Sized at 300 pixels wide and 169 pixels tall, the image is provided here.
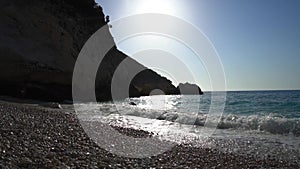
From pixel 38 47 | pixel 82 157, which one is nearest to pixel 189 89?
pixel 38 47

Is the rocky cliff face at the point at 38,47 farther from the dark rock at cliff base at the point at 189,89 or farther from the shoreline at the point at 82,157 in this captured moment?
the dark rock at cliff base at the point at 189,89

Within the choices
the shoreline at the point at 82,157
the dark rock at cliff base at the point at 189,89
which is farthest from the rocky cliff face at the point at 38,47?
the dark rock at cliff base at the point at 189,89

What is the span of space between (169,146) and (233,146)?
215 cm

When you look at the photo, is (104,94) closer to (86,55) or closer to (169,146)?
(86,55)

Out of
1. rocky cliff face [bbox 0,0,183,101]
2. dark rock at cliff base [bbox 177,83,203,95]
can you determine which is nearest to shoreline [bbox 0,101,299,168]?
rocky cliff face [bbox 0,0,183,101]

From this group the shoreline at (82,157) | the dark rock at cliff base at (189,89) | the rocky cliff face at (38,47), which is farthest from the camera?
the dark rock at cliff base at (189,89)

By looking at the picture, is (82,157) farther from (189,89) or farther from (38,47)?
(189,89)

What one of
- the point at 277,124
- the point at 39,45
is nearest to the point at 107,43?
the point at 39,45

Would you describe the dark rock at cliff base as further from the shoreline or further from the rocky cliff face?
the shoreline

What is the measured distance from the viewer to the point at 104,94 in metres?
36.9

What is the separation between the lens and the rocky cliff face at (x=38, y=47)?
20.9m

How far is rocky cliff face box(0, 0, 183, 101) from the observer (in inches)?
821

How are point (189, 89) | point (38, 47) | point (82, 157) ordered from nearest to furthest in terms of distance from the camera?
point (82, 157) < point (38, 47) < point (189, 89)

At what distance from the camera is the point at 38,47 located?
23.1 meters
